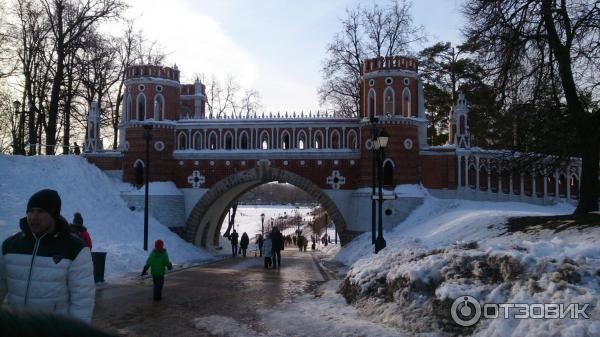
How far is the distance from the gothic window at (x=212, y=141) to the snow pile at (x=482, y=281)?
17.1 m

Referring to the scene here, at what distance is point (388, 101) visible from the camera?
25203mm

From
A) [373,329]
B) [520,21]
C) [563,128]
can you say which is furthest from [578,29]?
[373,329]

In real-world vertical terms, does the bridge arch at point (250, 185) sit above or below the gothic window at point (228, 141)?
below

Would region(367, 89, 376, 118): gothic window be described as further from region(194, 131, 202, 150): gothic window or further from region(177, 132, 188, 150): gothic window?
region(177, 132, 188, 150): gothic window

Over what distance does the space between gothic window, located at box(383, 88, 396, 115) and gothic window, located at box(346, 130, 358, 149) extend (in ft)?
7.07

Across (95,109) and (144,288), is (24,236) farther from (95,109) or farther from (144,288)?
(95,109)

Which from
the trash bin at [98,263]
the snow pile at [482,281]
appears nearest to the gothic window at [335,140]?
the snow pile at [482,281]

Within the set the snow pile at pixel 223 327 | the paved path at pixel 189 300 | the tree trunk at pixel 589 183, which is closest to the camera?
the snow pile at pixel 223 327

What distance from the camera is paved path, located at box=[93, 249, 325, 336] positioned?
29.1ft

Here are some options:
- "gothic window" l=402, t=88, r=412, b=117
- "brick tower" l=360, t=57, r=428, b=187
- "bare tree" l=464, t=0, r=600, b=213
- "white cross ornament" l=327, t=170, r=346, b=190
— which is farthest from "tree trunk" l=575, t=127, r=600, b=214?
"white cross ornament" l=327, t=170, r=346, b=190

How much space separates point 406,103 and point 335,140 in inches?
156

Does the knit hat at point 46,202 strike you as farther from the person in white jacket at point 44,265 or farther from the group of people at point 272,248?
the group of people at point 272,248

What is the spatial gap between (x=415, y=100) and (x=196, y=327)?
1893 centimetres

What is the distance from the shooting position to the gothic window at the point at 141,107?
27.2 meters
